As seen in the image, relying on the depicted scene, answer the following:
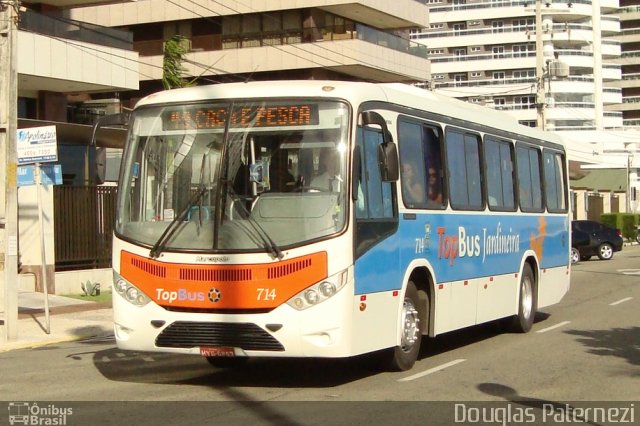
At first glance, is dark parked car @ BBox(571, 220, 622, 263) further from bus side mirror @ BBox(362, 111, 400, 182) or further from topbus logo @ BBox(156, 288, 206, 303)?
topbus logo @ BBox(156, 288, 206, 303)

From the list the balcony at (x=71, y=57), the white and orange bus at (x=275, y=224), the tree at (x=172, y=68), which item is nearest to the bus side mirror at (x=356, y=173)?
the white and orange bus at (x=275, y=224)

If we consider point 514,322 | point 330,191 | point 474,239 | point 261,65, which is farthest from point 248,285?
point 261,65

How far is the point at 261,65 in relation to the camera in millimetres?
46750

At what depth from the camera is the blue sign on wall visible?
1694cm

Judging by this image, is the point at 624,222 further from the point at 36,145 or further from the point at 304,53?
the point at 36,145

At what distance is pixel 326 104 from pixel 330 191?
0.96m

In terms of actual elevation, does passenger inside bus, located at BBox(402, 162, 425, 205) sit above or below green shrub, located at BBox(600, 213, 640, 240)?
above

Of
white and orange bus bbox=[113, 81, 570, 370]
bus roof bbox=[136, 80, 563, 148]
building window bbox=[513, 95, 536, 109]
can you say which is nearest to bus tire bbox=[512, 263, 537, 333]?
white and orange bus bbox=[113, 81, 570, 370]

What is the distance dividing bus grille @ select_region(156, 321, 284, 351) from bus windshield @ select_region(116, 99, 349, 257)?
78 cm

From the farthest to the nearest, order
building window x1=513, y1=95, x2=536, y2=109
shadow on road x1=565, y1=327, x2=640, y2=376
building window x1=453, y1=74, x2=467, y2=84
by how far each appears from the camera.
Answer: building window x1=453, y1=74, x2=467, y2=84 < building window x1=513, y1=95, x2=536, y2=109 < shadow on road x1=565, y1=327, x2=640, y2=376

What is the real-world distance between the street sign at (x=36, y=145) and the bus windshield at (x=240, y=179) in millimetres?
5825

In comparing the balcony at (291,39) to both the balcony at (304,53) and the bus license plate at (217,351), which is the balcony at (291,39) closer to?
the balcony at (304,53)

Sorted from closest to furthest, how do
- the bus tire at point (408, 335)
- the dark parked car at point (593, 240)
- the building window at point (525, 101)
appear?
the bus tire at point (408, 335), the dark parked car at point (593, 240), the building window at point (525, 101)

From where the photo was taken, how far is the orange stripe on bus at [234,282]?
9977mm
